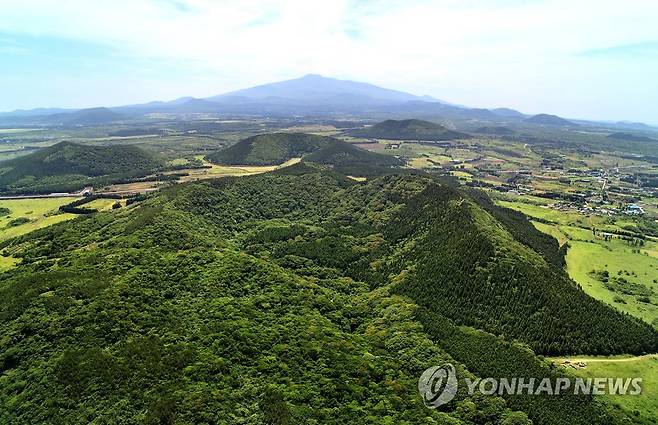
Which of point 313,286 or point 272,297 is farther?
point 313,286

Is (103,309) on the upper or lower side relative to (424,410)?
upper

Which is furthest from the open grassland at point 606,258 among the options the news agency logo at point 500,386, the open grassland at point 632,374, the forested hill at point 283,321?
the news agency logo at point 500,386

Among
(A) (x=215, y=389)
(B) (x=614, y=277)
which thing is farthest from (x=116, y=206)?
(B) (x=614, y=277)

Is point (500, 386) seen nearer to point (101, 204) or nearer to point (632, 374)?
point (632, 374)

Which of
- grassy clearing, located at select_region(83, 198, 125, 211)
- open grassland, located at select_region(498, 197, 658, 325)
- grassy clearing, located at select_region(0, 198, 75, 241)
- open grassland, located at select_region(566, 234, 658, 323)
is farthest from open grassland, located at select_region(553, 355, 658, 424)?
grassy clearing, located at select_region(0, 198, 75, 241)

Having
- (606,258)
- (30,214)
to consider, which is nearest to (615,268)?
(606,258)

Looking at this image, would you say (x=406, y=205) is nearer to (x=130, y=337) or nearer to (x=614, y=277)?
(x=614, y=277)

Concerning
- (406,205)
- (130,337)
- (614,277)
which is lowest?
(614,277)
